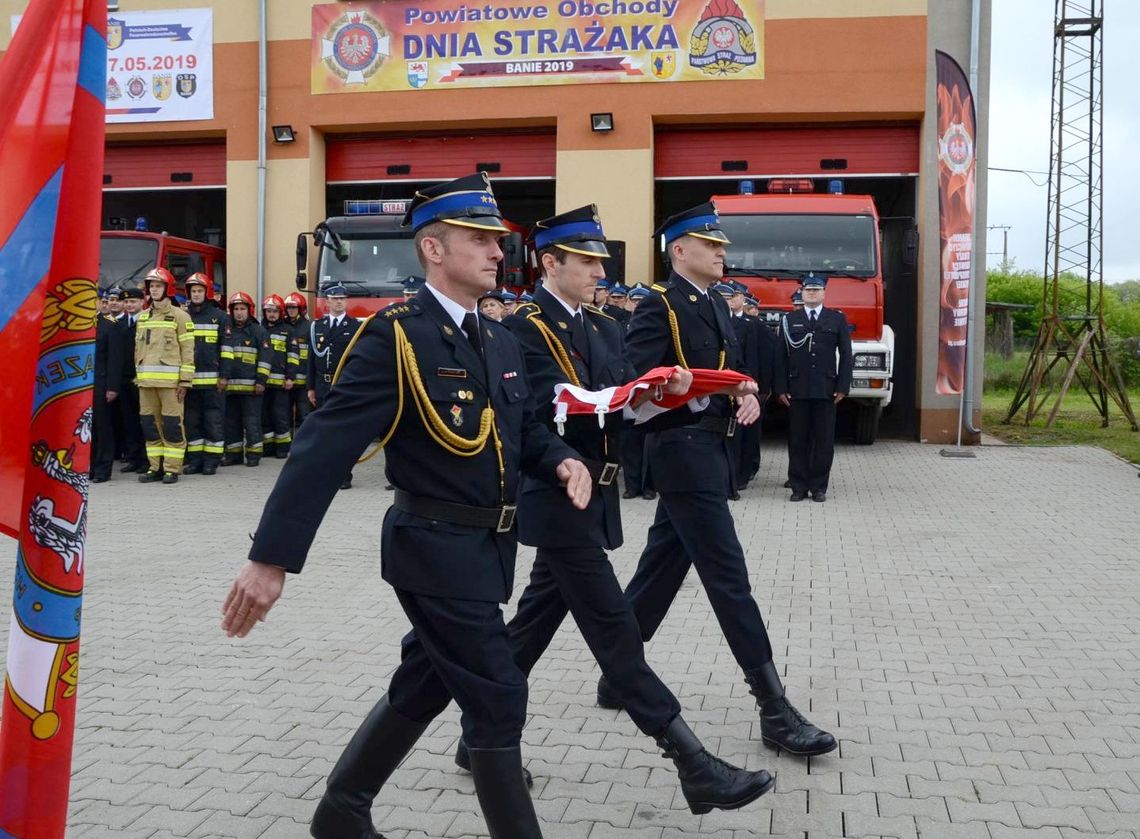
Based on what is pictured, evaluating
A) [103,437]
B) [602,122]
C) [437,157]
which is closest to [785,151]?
[602,122]

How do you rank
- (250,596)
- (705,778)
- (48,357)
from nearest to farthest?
(48,357) < (250,596) < (705,778)

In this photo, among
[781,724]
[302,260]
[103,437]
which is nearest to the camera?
[781,724]

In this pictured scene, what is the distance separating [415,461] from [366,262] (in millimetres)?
12044

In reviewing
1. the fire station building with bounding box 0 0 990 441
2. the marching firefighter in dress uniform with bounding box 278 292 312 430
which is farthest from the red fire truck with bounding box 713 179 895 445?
the marching firefighter in dress uniform with bounding box 278 292 312 430

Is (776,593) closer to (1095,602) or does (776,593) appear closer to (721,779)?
(1095,602)

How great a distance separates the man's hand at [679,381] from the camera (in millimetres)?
3887

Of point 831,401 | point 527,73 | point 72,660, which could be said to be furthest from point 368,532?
point 527,73

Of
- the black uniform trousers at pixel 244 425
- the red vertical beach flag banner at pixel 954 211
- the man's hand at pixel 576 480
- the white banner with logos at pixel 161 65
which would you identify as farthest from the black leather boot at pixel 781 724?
the white banner with logos at pixel 161 65

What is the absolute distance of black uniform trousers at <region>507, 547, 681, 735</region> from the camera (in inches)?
148

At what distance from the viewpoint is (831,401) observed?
1159 cm

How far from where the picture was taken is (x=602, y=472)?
4215 millimetres

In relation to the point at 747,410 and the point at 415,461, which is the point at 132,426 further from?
the point at 415,461

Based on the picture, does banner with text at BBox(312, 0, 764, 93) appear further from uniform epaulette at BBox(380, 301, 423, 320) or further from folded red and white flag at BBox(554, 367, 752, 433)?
uniform epaulette at BBox(380, 301, 423, 320)

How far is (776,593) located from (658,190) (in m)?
13.3
